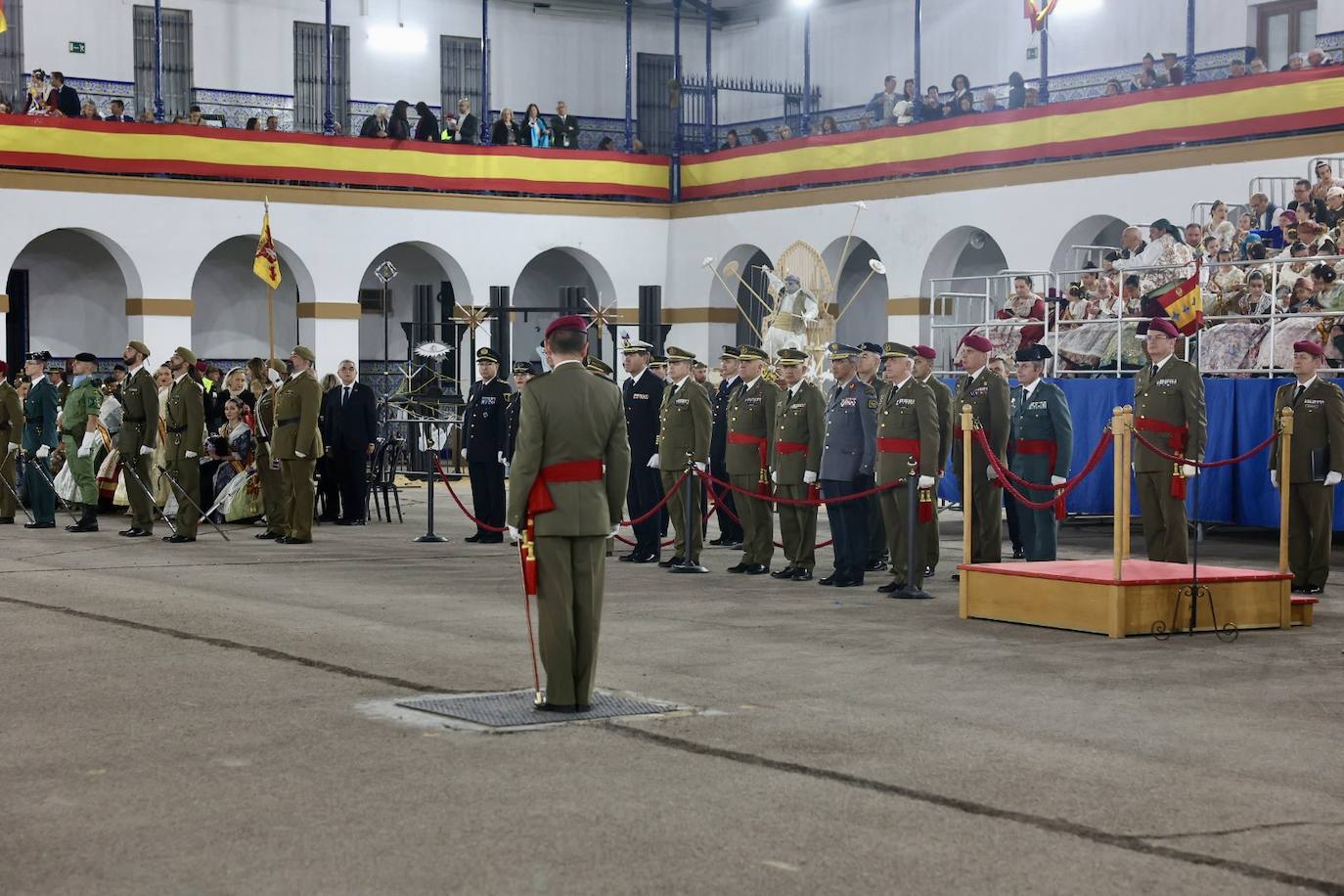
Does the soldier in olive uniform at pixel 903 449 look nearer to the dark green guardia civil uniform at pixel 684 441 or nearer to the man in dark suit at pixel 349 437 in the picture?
the dark green guardia civil uniform at pixel 684 441

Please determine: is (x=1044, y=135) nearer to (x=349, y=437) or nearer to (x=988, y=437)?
(x=349, y=437)

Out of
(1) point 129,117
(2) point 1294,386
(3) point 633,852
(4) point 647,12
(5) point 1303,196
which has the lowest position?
(3) point 633,852

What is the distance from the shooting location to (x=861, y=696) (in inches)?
304

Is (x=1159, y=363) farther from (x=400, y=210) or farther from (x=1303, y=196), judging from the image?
(x=400, y=210)

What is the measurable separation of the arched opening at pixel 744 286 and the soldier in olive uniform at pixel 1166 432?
1649 cm

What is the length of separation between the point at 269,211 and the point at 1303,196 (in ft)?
49.6

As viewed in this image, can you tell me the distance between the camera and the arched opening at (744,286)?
94.1 ft

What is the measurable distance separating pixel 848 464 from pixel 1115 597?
9.99 feet

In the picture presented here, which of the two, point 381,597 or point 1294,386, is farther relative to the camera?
point 1294,386

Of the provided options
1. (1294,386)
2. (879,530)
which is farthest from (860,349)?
(1294,386)

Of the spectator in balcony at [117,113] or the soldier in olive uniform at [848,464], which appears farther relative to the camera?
the spectator in balcony at [117,113]

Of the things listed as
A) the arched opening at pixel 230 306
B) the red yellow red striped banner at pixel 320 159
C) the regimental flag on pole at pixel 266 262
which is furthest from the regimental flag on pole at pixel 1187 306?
the arched opening at pixel 230 306

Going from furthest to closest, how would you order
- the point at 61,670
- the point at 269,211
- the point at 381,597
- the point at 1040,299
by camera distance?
the point at 269,211 → the point at 1040,299 → the point at 381,597 → the point at 61,670

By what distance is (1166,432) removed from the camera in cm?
1190
